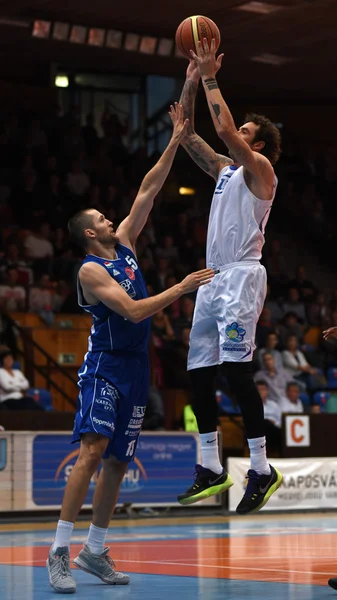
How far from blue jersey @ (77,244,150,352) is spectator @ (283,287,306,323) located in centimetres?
1321

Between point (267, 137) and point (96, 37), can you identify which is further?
point (96, 37)

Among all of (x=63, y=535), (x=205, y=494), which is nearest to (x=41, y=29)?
(x=63, y=535)

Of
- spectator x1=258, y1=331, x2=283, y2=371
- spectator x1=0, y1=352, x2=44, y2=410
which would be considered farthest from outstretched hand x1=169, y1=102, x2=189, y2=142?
spectator x1=258, y1=331, x2=283, y2=371

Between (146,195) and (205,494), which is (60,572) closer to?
(205,494)

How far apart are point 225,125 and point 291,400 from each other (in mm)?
10521

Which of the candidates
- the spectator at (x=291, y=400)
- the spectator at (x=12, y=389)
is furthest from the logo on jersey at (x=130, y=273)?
the spectator at (x=291, y=400)

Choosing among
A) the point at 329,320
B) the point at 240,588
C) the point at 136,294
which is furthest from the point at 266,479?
the point at 329,320

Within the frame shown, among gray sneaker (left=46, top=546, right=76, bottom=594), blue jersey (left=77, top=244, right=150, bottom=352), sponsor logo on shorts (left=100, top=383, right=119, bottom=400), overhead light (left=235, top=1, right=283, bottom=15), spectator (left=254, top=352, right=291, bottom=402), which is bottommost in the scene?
gray sneaker (left=46, top=546, right=76, bottom=594)

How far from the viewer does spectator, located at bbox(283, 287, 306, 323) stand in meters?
20.4

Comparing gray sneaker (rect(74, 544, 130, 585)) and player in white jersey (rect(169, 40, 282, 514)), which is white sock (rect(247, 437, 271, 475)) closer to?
player in white jersey (rect(169, 40, 282, 514))

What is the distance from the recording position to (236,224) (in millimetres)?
6891

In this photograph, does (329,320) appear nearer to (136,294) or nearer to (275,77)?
(275,77)

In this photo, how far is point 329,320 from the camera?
66.7 feet

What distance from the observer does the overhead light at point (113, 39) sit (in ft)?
62.3
